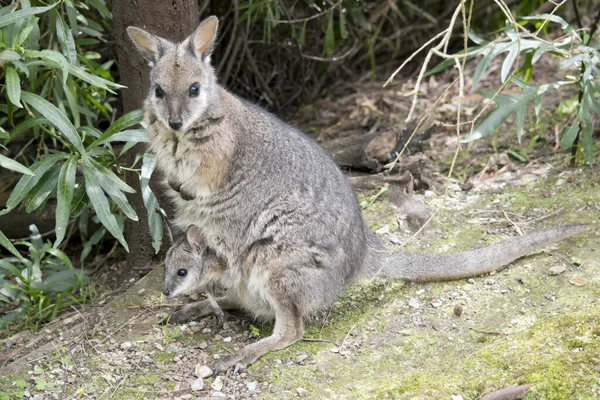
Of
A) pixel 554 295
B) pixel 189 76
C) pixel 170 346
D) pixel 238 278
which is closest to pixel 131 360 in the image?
pixel 170 346

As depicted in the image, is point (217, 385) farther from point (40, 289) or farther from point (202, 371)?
point (40, 289)

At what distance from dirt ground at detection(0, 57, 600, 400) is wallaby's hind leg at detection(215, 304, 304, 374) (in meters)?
0.04

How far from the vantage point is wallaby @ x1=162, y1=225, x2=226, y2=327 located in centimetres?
424

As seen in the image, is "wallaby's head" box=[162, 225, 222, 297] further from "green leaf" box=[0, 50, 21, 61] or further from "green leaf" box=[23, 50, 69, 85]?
"green leaf" box=[0, 50, 21, 61]

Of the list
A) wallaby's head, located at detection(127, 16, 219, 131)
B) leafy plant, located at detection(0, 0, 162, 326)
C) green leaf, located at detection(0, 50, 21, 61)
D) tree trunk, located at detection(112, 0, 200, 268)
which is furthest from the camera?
tree trunk, located at detection(112, 0, 200, 268)

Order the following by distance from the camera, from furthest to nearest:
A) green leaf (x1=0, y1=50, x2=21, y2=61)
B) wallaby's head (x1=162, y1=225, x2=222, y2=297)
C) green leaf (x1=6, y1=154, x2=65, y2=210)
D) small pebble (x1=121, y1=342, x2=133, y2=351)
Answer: wallaby's head (x1=162, y1=225, x2=222, y2=297) < small pebble (x1=121, y1=342, x2=133, y2=351) < green leaf (x1=6, y1=154, x2=65, y2=210) < green leaf (x1=0, y1=50, x2=21, y2=61)

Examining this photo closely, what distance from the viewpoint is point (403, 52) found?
8070 mm

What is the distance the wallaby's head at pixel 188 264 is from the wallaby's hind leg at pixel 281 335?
21.5 inches

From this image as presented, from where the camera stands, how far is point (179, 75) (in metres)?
3.96

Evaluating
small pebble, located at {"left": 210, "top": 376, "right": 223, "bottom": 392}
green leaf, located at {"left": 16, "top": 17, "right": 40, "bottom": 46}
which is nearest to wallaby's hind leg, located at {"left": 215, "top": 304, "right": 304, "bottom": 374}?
small pebble, located at {"left": 210, "top": 376, "right": 223, "bottom": 392}

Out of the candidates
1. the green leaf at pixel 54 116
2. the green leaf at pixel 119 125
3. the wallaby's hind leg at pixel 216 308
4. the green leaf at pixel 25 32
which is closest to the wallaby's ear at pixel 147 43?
the green leaf at pixel 119 125

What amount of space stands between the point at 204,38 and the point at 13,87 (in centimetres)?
111

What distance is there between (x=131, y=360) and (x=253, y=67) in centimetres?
356

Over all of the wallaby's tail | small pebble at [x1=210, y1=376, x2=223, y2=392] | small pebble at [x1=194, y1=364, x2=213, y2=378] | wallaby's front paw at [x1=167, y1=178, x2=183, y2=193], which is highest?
wallaby's front paw at [x1=167, y1=178, x2=183, y2=193]
